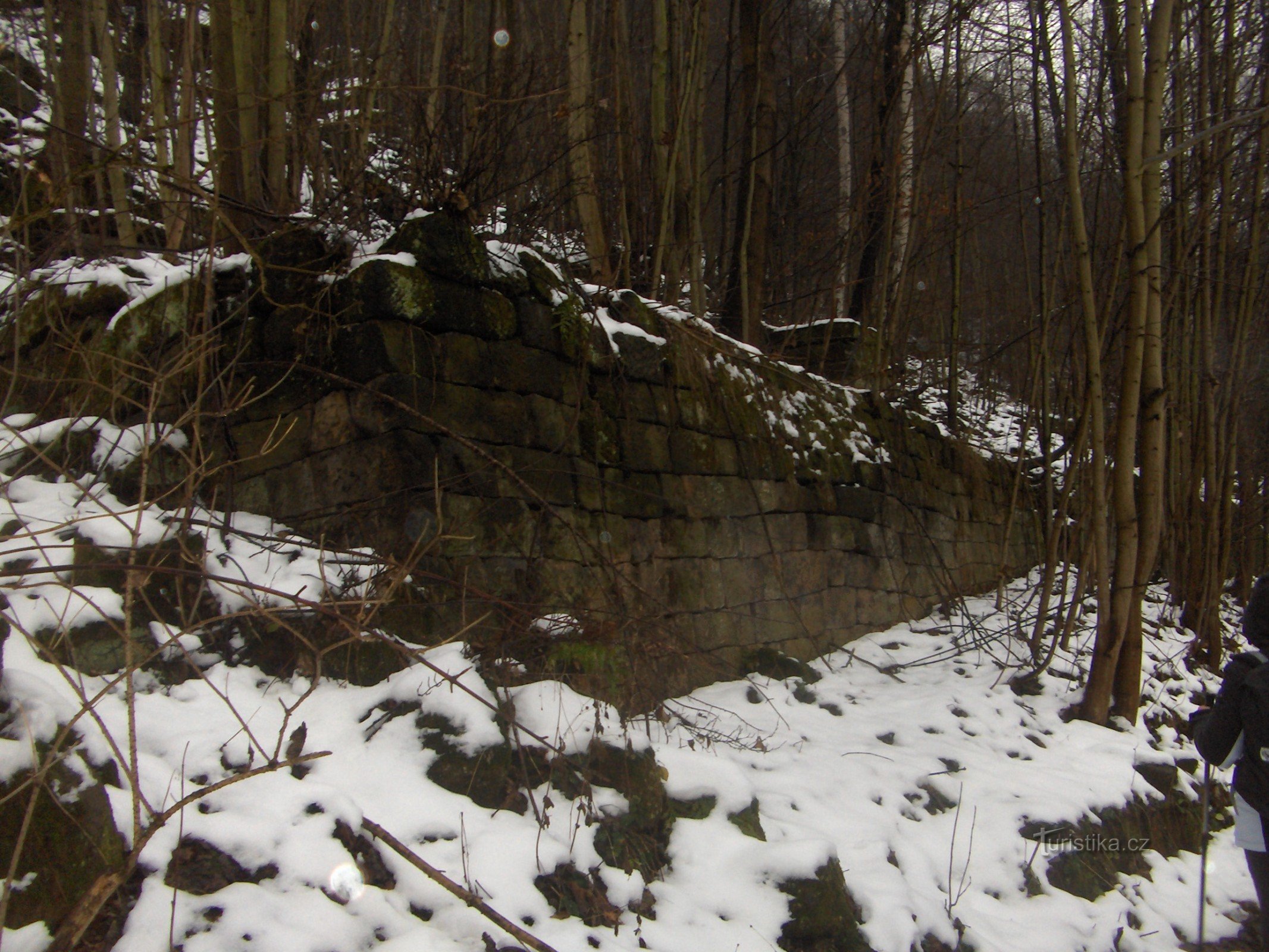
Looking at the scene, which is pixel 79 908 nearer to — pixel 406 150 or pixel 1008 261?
pixel 406 150

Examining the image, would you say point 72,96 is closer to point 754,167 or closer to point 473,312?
point 473,312

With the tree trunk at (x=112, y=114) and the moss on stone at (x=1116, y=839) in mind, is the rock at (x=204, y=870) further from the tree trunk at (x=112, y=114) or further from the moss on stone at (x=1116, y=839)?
the tree trunk at (x=112, y=114)

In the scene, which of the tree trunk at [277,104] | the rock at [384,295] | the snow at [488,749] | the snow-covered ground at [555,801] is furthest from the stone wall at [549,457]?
the tree trunk at [277,104]

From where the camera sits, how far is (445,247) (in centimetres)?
337

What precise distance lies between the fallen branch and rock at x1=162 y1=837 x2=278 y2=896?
25cm

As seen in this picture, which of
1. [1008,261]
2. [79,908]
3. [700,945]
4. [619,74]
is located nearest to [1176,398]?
[619,74]

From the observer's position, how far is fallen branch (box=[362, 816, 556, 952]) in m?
1.95

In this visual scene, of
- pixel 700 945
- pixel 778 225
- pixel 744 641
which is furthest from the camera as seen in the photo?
pixel 778 225

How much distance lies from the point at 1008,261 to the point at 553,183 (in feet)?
37.6

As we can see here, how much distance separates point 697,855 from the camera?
2701 mm

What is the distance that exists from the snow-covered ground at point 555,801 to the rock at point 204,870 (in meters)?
0.02

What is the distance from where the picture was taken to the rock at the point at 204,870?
76.0 inches

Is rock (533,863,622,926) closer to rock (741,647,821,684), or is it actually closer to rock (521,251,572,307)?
rock (741,647,821,684)

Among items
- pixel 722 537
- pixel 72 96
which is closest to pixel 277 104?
pixel 72 96
